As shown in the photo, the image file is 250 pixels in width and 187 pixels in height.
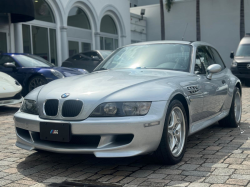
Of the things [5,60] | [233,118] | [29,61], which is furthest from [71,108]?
[5,60]

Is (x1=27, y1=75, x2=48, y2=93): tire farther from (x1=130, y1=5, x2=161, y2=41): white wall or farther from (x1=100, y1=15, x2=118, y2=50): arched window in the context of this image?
(x1=130, y1=5, x2=161, y2=41): white wall

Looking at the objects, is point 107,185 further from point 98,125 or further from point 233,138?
point 233,138

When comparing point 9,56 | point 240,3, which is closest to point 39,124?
point 9,56

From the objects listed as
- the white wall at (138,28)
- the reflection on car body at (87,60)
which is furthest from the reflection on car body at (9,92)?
the white wall at (138,28)

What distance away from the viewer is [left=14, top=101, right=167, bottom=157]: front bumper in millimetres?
3289

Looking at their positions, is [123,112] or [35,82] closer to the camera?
[123,112]

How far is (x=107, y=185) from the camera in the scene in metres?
3.14

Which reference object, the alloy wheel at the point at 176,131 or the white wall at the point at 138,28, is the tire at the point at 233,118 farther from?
the white wall at the point at 138,28

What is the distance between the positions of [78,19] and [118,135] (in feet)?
62.0

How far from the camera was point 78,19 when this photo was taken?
21422 millimetres

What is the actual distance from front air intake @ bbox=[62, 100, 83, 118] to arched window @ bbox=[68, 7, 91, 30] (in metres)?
17.9

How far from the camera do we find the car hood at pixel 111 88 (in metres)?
3.42

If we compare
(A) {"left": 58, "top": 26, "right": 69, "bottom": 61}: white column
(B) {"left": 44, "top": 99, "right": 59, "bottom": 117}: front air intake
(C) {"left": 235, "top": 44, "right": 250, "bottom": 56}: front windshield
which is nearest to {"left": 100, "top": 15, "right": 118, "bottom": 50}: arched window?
(A) {"left": 58, "top": 26, "right": 69, "bottom": 61}: white column

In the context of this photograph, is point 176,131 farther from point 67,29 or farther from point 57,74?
point 67,29
